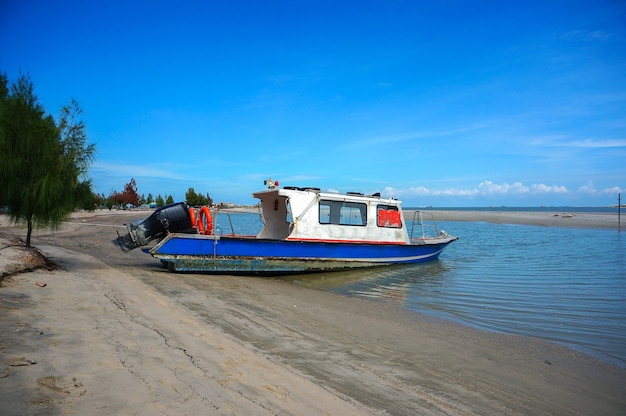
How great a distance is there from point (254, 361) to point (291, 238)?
821 cm

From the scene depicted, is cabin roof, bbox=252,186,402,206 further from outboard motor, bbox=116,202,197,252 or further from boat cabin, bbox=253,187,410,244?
outboard motor, bbox=116,202,197,252

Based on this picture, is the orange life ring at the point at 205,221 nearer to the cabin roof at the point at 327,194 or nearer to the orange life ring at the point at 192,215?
the orange life ring at the point at 192,215

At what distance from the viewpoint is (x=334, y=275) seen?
527 inches

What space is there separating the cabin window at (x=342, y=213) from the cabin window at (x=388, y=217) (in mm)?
656

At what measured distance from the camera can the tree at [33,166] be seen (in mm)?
9508

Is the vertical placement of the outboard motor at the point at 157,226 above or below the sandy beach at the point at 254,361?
above

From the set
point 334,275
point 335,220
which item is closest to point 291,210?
point 335,220

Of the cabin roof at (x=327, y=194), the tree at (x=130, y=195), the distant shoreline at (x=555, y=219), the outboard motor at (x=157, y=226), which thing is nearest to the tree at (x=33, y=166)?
the outboard motor at (x=157, y=226)

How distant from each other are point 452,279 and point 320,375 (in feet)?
31.0

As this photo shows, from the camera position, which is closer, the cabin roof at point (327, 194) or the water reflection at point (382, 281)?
the water reflection at point (382, 281)

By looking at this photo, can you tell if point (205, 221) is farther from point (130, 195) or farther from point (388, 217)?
point (130, 195)

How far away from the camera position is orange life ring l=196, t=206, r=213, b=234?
12.7 m

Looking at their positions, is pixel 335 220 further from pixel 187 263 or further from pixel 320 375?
pixel 320 375

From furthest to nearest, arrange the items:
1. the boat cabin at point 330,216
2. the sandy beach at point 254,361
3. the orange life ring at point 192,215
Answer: the boat cabin at point 330,216, the orange life ring at point 192,215, the sandy beach at point 254,361
